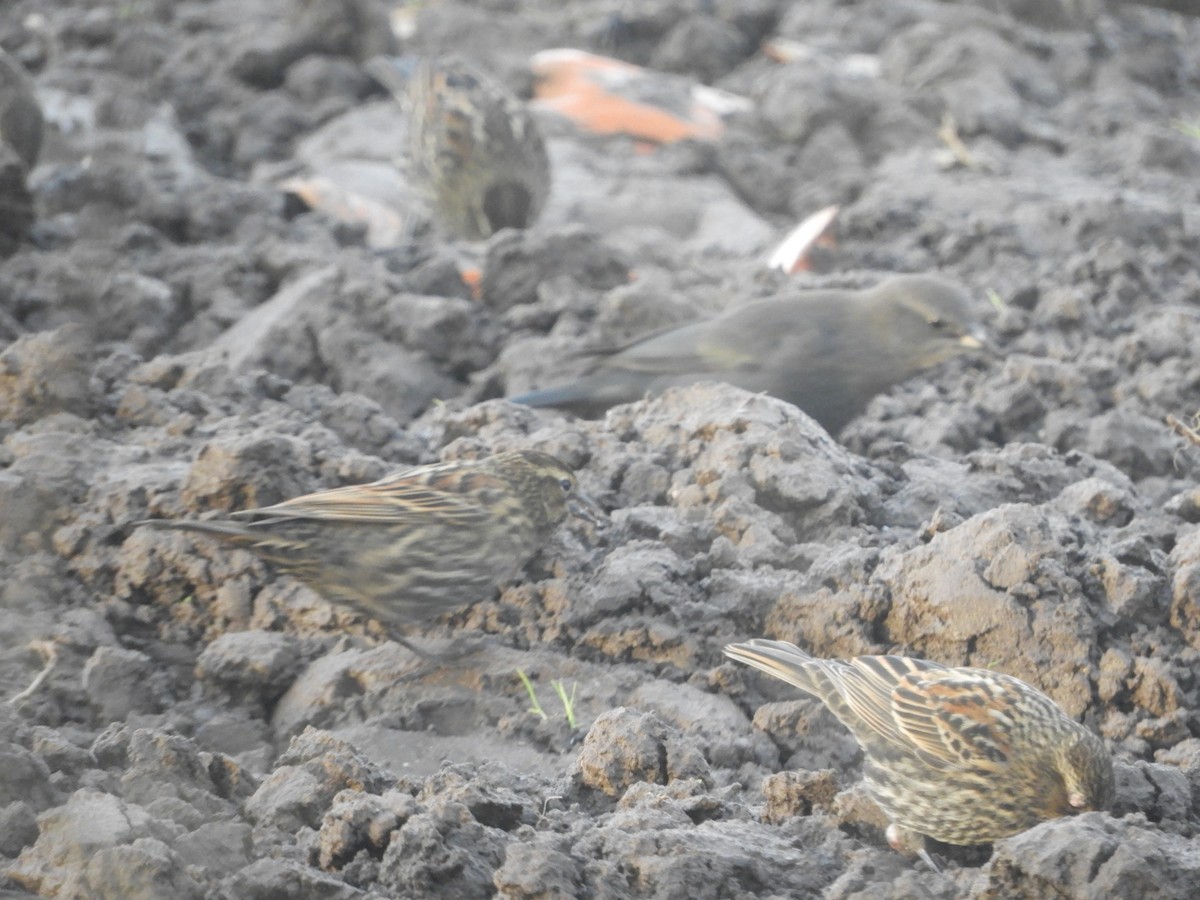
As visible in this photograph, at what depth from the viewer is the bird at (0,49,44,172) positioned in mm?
8195

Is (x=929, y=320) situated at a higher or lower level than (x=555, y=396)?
higher

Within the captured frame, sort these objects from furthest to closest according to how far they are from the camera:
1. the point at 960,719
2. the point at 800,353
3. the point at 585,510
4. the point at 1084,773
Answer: the point at 800,353
the point at 585,510
the point at 960,719
the point at 1084,773

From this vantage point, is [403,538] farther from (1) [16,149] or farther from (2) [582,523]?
(1) [16,149]

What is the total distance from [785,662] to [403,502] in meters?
1.13

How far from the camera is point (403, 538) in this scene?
13.8 ft

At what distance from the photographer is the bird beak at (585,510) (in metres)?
4.66

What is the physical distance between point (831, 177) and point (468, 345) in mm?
3381

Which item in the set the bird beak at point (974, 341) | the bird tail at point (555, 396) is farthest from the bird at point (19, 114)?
the bird beak at point (974, 341)

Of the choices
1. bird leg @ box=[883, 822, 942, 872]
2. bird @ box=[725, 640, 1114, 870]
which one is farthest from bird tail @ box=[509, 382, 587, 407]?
bird leg @ box=[883, 822, 942, 872]

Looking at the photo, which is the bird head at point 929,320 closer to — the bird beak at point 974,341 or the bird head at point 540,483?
the bird beak at point 974,341

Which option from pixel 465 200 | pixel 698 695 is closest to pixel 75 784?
pixel 698 695

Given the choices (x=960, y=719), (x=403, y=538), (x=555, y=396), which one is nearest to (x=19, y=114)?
(x=555, y=396)

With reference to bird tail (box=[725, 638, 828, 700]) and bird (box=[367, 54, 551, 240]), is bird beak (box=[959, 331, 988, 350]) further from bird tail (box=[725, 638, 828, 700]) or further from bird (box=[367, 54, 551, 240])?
bird (box=[367, 54, 551, 240])

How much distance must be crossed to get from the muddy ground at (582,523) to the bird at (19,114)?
20cm
